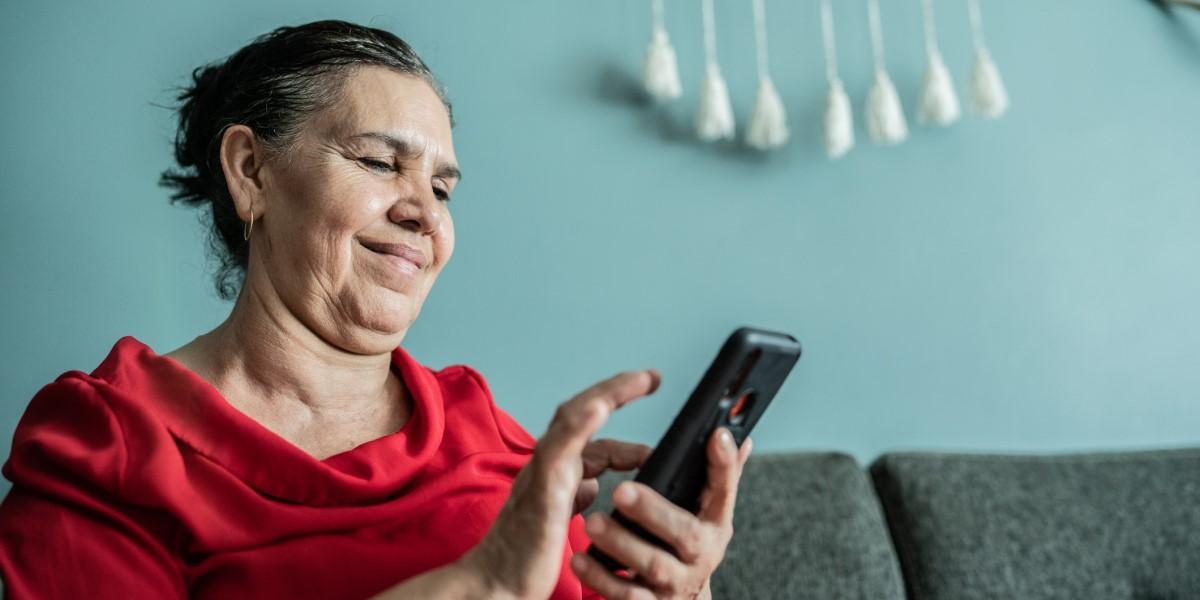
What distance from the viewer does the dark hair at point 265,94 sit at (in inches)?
41.4

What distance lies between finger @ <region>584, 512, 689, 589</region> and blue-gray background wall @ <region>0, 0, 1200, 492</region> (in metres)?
0.86

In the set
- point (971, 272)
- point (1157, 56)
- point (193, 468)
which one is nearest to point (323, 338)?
point (193, 468)

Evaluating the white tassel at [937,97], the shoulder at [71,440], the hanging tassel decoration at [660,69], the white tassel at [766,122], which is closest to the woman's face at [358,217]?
the shoulder at [71,440]

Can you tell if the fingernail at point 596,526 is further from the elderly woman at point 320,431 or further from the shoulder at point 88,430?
the shoulder at point 88,430

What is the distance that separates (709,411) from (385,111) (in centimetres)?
56

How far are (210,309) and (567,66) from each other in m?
0.69

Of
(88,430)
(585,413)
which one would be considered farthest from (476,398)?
(585,413)

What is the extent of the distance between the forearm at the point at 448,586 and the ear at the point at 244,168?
53 cm

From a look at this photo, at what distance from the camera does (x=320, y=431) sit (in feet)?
3.27

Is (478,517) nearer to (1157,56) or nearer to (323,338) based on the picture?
(323,338)

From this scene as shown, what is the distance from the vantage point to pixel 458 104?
156 centimetres

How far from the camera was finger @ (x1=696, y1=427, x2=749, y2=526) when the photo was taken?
694 mm

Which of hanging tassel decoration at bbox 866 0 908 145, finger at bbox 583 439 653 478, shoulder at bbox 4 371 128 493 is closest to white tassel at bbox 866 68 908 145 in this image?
hanging tassel decoration at bbox 866 0 908 145

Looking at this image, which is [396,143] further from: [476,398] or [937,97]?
[937,97]
